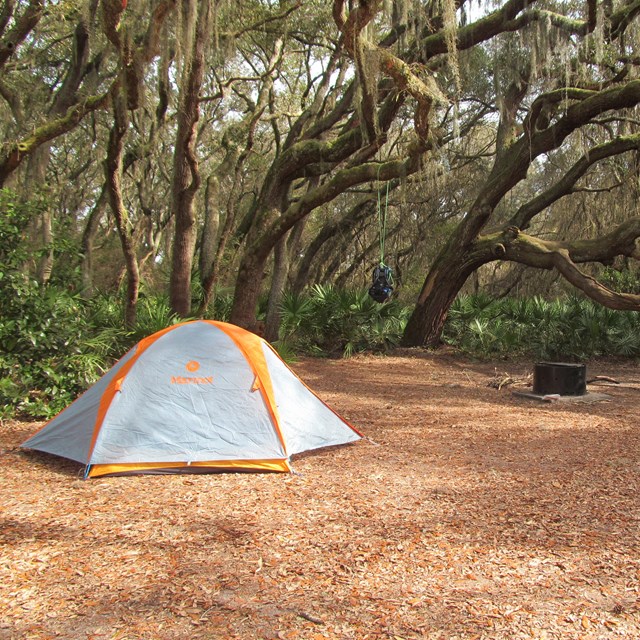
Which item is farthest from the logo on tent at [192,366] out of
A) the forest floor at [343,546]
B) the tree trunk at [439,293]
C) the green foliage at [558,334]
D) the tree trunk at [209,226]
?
the green foliage at [558,334]

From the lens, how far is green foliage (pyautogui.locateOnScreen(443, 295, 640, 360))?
13297 mm

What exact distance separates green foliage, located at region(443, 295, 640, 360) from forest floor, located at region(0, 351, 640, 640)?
7263 millimetres

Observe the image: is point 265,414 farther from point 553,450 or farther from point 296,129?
point 296,129

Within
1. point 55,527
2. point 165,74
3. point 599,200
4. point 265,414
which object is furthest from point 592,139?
point 55,527

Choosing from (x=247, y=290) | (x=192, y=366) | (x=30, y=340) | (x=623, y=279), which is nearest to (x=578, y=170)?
(x=623, y=279)

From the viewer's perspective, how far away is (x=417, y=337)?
13.9 meters

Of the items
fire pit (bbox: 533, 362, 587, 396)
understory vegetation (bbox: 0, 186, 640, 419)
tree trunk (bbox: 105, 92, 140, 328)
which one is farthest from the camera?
fire pit (bbox: 533, 362, 587, 396)

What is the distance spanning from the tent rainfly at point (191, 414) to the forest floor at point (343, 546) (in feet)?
0.57

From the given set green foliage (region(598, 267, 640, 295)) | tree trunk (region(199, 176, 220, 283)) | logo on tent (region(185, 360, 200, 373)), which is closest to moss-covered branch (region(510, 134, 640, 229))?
green foliage (region(598, 267, 640, 295))

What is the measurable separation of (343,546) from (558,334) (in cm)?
1104

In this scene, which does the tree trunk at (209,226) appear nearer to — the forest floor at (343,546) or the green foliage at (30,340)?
the green foliage at (30,340)

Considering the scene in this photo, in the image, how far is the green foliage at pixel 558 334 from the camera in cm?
1330

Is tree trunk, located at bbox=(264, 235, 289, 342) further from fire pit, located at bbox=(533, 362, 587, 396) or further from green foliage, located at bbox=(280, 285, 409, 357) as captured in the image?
fire pit, located at bbox=(533, 362, 587, 396)

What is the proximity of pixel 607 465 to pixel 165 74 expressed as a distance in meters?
7.48
